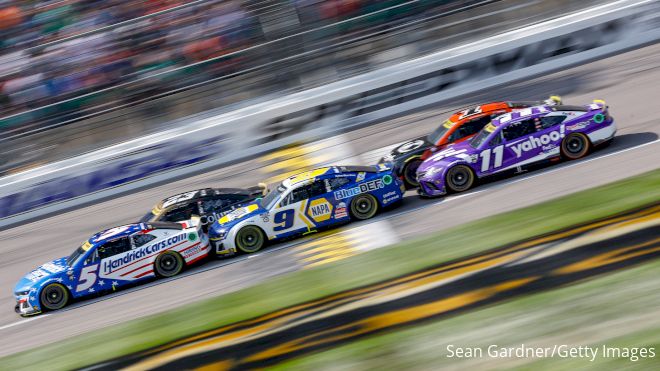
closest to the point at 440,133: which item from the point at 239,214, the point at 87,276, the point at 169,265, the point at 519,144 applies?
the point at 519,144

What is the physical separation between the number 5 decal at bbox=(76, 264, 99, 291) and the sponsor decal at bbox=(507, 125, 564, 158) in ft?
24.4

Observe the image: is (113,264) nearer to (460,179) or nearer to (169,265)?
(169,265)

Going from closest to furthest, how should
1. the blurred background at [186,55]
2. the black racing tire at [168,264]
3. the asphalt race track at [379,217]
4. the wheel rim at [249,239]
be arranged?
the asphalt race track at [379,217]
the black racing tire at [168,264]
the wheel rim at [249,239]
the blurred background at [186,55]

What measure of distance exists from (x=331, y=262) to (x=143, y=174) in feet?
29.3

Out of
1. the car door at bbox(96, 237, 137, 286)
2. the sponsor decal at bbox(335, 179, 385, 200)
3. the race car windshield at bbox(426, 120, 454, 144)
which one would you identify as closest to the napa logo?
the sponsor decal at bbox(335, 179, 385, 200)

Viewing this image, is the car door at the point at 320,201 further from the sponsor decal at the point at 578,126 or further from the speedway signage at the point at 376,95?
the speedway signage at the point at 376,95

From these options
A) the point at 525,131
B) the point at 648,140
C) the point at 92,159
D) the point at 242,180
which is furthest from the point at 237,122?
the point at 648,140

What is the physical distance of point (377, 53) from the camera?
19.9 m

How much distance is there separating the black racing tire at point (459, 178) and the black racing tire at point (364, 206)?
135 centimetres

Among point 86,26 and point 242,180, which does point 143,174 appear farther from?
point 86,26

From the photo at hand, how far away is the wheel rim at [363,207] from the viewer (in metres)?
13.7

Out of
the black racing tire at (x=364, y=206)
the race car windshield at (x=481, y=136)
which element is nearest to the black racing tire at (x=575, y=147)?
the race car windshield at (x=481, y=136)

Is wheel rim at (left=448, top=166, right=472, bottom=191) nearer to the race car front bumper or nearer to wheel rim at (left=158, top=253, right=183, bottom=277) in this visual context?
the race car front bumper

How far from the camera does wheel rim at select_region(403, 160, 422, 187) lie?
14633 millimetres
